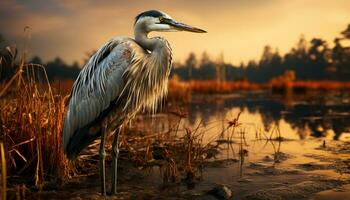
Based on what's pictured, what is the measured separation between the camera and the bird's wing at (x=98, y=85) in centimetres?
411

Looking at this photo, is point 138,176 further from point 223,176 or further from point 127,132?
point 127,132

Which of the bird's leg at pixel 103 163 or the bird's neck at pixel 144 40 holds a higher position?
the bird's neck at pixel 144 40

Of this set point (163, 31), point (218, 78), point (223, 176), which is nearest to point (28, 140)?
point (163, 31)

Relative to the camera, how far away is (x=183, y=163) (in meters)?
5.19

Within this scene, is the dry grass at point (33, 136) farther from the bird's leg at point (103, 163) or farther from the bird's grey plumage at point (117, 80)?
the bird's leg at point (103, 163)

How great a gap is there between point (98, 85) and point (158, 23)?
101 centimetres

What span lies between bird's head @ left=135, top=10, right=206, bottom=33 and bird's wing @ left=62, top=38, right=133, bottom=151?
33 centimetres

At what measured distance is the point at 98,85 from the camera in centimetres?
419

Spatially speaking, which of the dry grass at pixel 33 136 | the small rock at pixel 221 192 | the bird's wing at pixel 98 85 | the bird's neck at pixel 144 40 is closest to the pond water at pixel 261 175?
the small rock at pixel 221 192

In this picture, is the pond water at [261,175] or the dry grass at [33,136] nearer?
the pond water at [261,175]

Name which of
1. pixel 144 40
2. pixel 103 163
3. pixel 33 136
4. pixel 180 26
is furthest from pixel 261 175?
pixel 33 136

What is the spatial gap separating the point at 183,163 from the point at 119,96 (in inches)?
62.0

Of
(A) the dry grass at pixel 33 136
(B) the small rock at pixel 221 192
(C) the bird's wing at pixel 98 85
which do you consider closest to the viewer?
(B) the small rock at pixel 221 192

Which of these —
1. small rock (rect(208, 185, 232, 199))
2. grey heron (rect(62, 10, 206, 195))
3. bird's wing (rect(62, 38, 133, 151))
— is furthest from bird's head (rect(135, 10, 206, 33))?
small rock (rect(208, 185, 232, 199))
